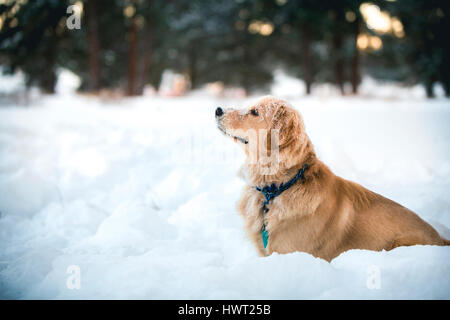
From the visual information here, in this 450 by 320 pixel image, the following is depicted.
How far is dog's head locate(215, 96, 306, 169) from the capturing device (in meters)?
2.29

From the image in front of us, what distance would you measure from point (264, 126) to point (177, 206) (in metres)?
1.94

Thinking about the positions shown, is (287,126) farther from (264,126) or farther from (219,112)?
(219,112)

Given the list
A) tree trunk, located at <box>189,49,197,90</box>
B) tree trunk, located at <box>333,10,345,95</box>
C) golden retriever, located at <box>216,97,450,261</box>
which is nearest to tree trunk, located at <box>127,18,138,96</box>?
tree trunk, located at <box>189,49,197,90</box>

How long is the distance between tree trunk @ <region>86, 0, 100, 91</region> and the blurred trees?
0.04m

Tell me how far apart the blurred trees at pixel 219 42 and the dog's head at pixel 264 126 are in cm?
613

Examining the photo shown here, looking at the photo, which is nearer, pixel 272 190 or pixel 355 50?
pixel 272 190

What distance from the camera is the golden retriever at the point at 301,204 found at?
212 centimetres

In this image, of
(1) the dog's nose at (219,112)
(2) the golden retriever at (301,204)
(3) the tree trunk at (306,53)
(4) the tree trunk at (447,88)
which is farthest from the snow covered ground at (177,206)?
(3) the tree trunk at (306,53)

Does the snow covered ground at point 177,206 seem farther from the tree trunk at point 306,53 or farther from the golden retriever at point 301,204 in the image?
the tree trunk at point 306,53

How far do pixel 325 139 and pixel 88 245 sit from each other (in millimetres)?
3637

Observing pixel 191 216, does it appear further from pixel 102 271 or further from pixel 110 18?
pixel 110 18

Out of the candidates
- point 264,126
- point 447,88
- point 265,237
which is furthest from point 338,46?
point 265,237

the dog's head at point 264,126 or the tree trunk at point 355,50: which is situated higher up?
the tree trunk at point 355,50

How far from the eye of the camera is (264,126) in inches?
93.4
